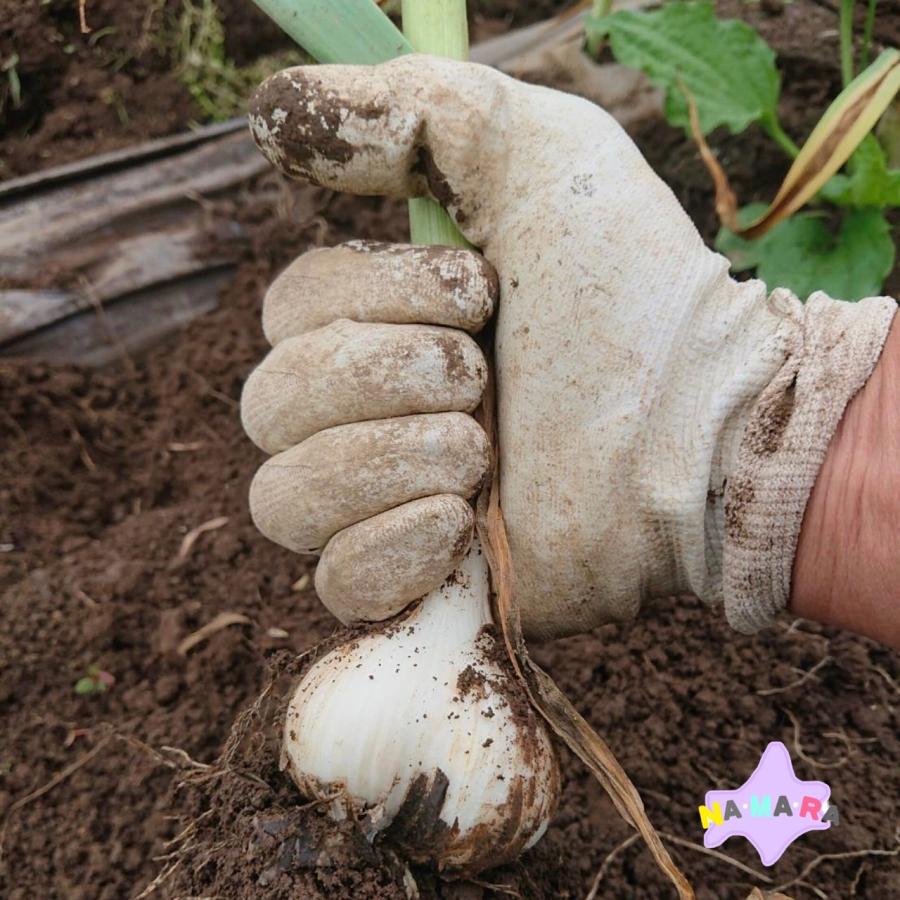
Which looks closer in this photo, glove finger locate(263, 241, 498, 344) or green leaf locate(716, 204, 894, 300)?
glove finger locate(263, 241, 498, 344)

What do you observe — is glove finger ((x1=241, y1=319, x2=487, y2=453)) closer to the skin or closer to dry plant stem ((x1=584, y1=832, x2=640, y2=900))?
the skin

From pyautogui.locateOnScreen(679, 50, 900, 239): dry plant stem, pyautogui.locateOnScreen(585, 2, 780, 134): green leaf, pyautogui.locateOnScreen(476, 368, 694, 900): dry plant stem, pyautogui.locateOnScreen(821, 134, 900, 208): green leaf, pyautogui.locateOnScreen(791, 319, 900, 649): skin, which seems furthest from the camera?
pyautogui.locateOnScreen(585, 2, 780, 134): green leaf

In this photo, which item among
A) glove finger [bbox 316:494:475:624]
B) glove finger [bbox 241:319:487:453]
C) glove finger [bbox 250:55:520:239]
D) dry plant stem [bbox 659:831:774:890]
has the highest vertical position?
glove finger [bbox 250:55:520:239]

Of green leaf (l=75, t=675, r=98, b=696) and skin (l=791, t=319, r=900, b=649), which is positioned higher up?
skin (l=791, t=319, r=900, b=649)

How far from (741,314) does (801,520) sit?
24 cm

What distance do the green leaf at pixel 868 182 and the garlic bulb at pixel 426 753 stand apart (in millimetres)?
1077

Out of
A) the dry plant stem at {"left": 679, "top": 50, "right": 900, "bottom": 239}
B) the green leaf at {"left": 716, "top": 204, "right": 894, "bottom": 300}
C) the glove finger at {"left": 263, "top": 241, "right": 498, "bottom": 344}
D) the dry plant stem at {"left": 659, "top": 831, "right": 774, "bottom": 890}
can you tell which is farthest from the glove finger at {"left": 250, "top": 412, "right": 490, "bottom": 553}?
the green leaf at {"left": 716, "top": 204, "right": 894, "bottom": 300}

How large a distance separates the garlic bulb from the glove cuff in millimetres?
312

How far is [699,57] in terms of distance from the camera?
5.34 ft

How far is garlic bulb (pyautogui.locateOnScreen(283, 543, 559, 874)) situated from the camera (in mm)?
946

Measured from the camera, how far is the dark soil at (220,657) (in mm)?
1061

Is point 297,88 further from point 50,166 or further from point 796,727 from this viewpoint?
point 50,166

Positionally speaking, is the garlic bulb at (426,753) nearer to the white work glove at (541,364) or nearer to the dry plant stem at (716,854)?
the white work glove at (541,364)

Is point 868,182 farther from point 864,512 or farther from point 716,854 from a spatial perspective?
point 716,854
